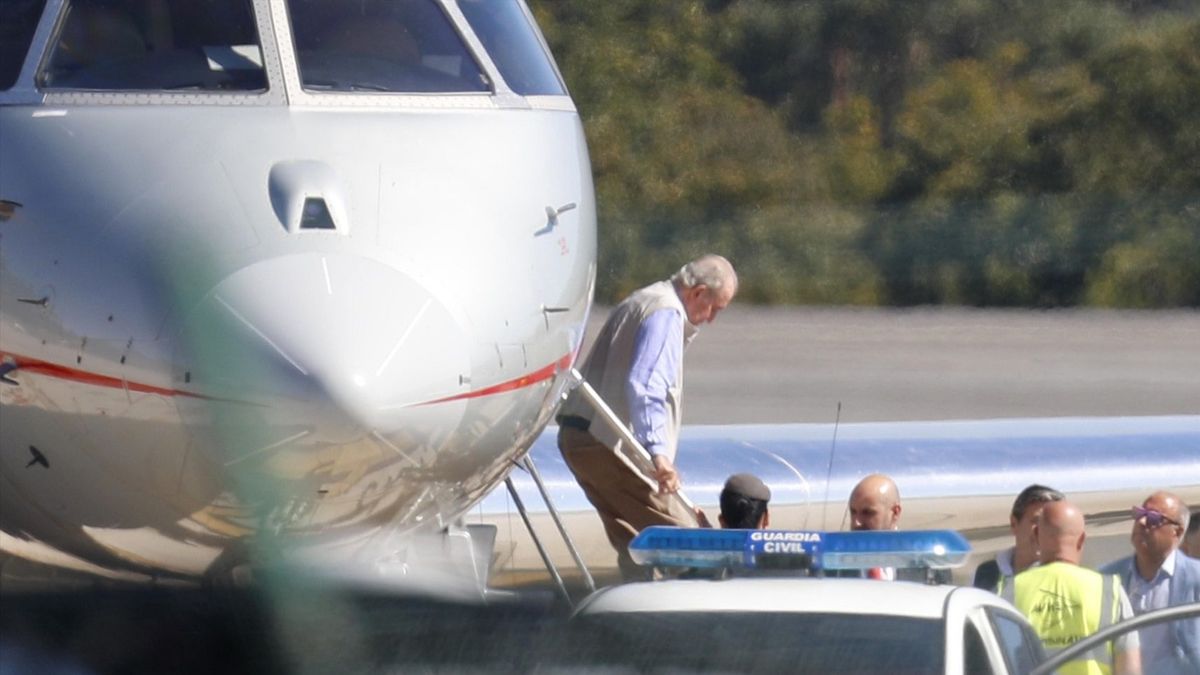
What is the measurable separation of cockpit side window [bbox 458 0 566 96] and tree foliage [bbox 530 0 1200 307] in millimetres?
15397

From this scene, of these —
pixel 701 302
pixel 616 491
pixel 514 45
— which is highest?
pixel 514 45

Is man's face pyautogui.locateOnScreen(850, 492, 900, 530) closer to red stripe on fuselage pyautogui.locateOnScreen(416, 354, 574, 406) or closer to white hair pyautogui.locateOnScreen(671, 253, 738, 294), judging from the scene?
red stripe on fuselage pyautogui.locateOnScreen(416, 354, 574, 406)

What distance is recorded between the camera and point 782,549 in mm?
4855

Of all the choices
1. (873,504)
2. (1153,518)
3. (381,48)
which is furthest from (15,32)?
(1153,518)

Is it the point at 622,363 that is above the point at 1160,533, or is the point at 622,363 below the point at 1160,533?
above

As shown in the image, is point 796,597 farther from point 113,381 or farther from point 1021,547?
point 113,381

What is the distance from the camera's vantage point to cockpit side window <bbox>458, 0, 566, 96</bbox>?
222 inches

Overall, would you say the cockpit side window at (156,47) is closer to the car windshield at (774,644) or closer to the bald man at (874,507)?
the car windshield at (774,644)

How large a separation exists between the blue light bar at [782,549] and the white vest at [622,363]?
6.47 ft

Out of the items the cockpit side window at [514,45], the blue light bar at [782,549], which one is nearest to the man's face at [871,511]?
Result: the blue light bar at [782,549]

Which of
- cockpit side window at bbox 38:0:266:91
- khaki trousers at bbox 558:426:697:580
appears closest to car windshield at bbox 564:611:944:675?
cockpit side window at bbox 38:0:266:91

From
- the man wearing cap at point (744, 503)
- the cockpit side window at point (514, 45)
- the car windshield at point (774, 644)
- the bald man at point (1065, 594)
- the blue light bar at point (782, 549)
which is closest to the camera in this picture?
the car windshield at point (774, 644)

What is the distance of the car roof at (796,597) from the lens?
15.1 ft

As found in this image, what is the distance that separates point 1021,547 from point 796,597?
4.52 ft
